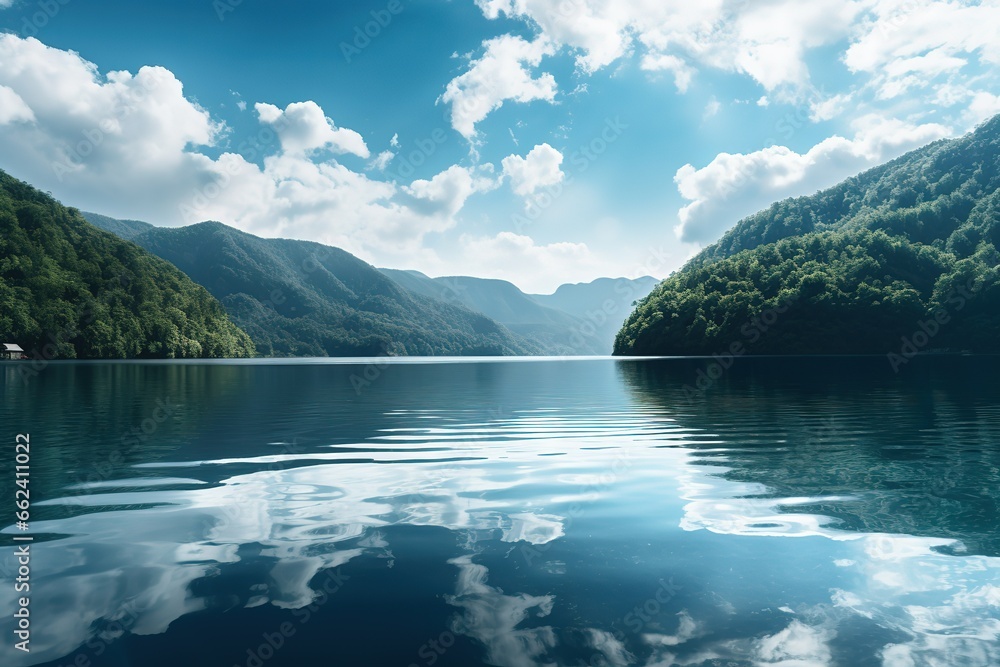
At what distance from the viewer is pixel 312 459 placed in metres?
23.4

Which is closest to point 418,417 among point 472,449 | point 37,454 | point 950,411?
point 472,449

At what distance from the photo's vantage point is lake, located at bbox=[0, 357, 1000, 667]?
329 inches

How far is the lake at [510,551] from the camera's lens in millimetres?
8367

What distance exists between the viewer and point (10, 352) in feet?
561

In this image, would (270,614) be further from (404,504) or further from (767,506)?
(767,506)

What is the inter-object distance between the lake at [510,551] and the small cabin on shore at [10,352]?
18747cm

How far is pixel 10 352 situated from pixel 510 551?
216 m

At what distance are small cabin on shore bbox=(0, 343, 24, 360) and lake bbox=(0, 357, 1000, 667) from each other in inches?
7381
